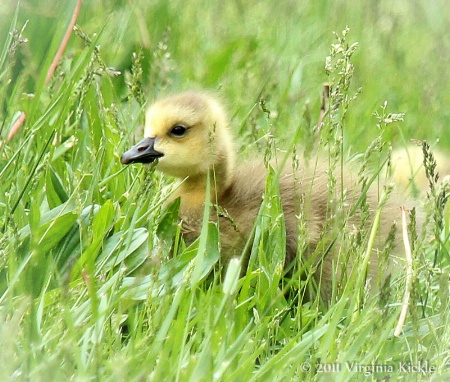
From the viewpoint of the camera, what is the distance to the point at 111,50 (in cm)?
384

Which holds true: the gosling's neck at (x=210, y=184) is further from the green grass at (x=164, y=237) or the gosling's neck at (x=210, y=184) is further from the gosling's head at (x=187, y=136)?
the green grass at (x=164, y=237)

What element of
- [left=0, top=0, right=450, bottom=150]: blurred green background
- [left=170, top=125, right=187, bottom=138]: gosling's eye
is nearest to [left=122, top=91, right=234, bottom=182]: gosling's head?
[left=170, top=125, right=187, bottom=138]: gosling's eye

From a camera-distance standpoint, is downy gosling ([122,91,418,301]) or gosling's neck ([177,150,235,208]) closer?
downy gosling ([122,91,418,301])

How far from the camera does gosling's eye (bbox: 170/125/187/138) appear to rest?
3139 mm

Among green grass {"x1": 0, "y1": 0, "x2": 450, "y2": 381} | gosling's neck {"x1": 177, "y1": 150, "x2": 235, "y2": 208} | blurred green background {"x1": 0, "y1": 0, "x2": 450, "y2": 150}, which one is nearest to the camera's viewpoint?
green grass {"x1": 0, "y1": 0, "x2": 450, "y2": 381}

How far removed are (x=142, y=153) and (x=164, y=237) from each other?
0.36 m

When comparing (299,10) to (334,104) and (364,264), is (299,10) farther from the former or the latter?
(364,264)

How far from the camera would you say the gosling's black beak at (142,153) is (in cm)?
283

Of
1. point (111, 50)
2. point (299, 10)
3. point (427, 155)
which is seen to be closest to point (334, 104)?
point (427, 155)

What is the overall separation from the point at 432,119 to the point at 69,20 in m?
1.78

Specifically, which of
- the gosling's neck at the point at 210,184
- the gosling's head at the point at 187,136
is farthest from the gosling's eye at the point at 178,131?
the gosling's neck at the point at 210,184

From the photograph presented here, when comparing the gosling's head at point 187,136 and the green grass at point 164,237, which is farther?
the gosling's head at point 187,136

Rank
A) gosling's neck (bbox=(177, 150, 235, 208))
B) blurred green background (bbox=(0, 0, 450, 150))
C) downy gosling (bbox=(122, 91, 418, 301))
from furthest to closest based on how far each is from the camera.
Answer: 1. blurred green background (bbox=(0, 0, 450, 150))
2. gosling's neck (bbox=(177, 150, 235, 208))
3. downy gosling (bbox=(122, 91, 418, 301))

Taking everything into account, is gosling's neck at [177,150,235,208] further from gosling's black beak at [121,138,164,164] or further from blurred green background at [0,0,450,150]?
blurred green background at [0,0,450,150]
